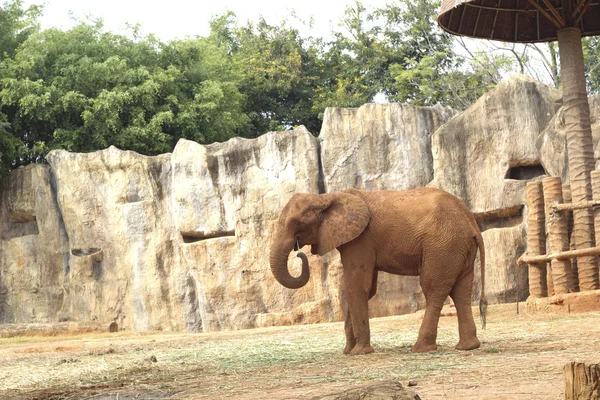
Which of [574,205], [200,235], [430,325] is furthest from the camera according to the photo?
[200,235]

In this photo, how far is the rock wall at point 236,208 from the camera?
18.6m

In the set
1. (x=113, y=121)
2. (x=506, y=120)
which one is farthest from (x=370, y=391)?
(x=113, y=121)

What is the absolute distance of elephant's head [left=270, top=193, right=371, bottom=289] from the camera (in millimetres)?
9797

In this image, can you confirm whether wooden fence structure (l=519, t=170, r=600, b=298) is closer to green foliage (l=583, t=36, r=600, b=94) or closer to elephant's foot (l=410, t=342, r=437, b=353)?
elephant's foot (l=410, t=342, r=437, b=353)

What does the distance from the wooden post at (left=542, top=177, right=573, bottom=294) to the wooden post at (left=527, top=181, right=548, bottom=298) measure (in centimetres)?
19

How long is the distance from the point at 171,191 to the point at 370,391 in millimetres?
17102

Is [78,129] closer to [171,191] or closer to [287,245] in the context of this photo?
[171,191]

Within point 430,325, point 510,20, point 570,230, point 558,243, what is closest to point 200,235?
point 510,20

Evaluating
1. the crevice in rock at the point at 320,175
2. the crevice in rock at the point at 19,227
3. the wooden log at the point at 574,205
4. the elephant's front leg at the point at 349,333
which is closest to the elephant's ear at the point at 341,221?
the elephant's front leg at the point at 349,333

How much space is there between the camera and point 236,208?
810 inches

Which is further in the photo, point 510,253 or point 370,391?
point 510,253

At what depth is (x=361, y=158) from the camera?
64.6 ft

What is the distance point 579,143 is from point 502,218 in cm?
369

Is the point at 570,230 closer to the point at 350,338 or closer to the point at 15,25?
the point at 350,338
